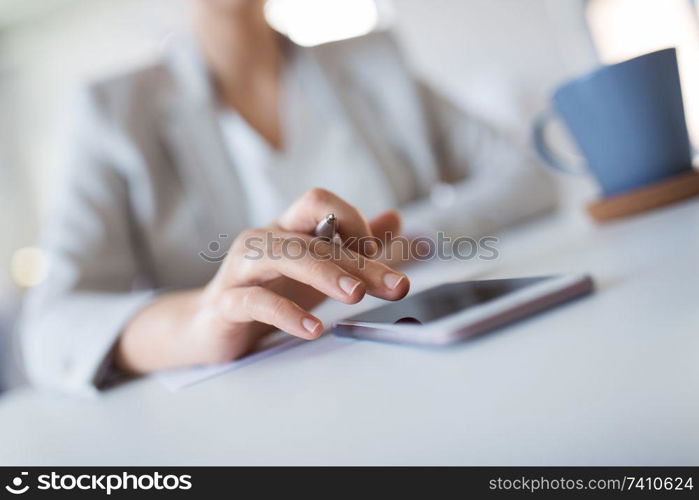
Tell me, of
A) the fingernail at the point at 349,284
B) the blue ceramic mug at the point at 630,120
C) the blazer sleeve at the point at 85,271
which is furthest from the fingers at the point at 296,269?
the blue ceramic mug at the point at 630,120

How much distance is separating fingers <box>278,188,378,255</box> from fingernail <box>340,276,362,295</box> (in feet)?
0.11

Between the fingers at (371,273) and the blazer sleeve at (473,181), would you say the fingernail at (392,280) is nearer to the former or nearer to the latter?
the fingers at (371,273)

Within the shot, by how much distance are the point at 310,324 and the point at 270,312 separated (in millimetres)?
19

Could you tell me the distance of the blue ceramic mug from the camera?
1.31 ft

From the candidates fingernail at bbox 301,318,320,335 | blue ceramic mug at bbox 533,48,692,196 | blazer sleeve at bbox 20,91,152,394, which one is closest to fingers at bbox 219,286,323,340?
fingernail at bbox 301,318,320,335

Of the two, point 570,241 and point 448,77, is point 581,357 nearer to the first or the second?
point 570,241

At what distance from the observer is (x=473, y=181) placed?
706 millimetres

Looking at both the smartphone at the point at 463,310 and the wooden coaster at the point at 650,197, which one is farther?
the wooden coaster at the point at 650,197

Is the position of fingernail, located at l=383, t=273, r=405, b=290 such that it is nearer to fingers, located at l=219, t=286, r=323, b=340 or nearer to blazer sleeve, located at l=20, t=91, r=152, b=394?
fingers, located at l=219, t=286, r=323, b=340

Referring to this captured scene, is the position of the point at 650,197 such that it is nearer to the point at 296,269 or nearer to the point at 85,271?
the point at 296,269

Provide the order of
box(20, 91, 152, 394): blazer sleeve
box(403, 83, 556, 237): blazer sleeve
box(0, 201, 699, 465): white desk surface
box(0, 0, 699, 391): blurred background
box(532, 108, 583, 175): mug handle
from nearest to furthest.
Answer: box(0, 201, 699, 465): white desk surface → box(20, 91, 152, 394): blazer sleeve → box(532, 108, 583, 175): mug handle → box(403, 83, 556, 237): blazer sleeve → box(0, 0, 699, 391): blurred background

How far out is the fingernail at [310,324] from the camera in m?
0.26

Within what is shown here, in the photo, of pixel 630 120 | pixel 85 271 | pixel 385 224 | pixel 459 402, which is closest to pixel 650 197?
pixel 630 120

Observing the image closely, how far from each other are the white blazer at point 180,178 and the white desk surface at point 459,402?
0.20 metres
